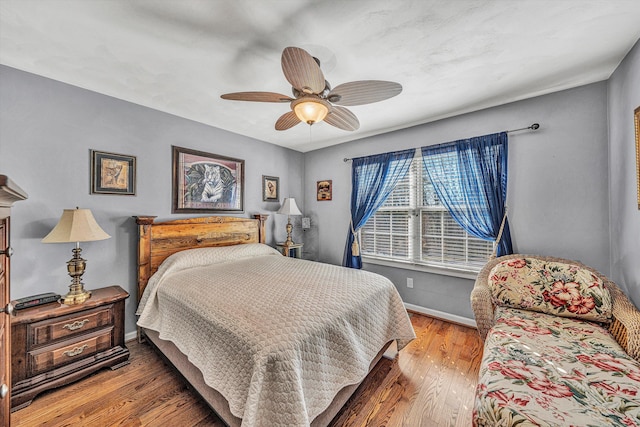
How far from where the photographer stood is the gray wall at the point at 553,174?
6.77ft

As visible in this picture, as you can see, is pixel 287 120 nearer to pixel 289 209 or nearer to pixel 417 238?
pixel 289 209

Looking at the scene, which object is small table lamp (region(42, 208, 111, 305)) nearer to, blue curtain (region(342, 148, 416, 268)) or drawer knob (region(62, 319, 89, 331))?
drawer knob (region(62, 319, 89, 331))

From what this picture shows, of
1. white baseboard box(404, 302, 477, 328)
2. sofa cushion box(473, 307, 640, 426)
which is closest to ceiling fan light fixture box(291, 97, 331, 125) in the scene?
sofa cushion box(473, 307, 640, 426)

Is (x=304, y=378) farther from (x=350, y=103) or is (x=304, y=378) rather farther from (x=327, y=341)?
(x=350, y=103)

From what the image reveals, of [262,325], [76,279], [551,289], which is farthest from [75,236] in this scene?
[551,289]

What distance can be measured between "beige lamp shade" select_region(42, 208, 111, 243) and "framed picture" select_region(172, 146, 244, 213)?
2.92ft

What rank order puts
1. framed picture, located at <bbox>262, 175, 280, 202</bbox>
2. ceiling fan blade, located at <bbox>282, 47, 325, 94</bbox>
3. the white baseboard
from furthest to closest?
1. framed picture, located at <bbox>262, 175, 280, 202</bbox>
2. the white baseboard
3. ceiling fan blade, located at <bbox>282, 47, 325, 94</bbox>

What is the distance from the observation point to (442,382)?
6.08 ft

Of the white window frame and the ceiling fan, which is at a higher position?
the ceiling fan

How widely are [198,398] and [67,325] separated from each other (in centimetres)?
114

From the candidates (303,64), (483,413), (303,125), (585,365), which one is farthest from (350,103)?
(585,365)

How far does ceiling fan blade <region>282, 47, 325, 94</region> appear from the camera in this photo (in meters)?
1.26

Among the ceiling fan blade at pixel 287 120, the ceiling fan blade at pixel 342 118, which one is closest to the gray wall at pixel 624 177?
the ceiling fan blade at pixel 342 118

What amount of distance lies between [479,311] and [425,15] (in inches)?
79.4
